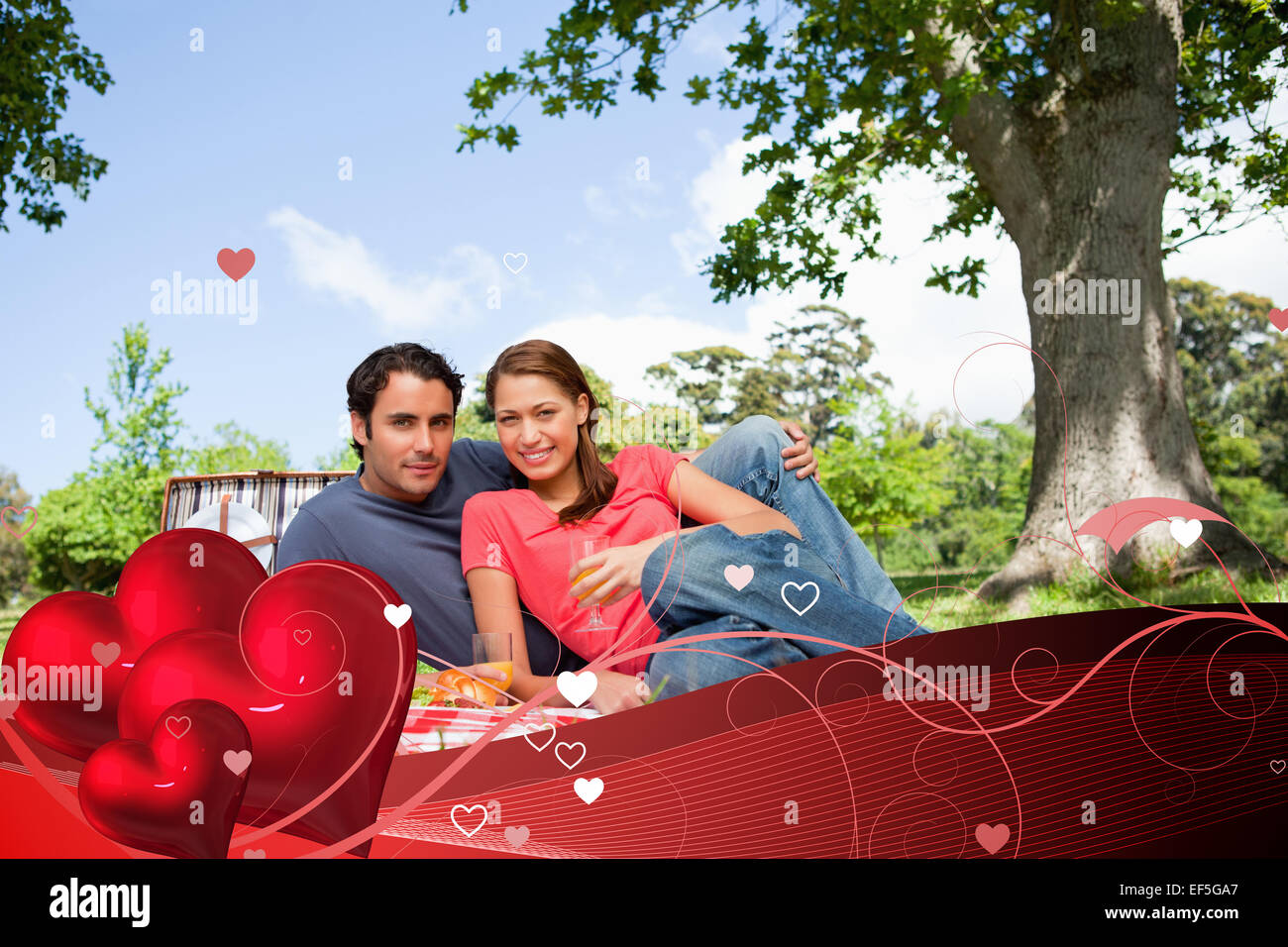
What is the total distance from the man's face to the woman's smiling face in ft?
0.44

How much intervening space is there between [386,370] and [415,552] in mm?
380

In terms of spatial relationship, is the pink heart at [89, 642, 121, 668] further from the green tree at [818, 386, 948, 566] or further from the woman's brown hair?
the green tree at [818, 386, 948, 566]

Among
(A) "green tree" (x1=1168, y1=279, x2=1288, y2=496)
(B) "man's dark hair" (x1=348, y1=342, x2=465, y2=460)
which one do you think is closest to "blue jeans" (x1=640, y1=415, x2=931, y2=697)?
(B) "man's dark hair" (x1=348, y1=342, x2=465, y2=460)

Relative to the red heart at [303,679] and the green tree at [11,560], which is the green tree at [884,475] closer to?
the red heart at [303,679]

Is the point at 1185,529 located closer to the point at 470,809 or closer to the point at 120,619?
the point at 470,809

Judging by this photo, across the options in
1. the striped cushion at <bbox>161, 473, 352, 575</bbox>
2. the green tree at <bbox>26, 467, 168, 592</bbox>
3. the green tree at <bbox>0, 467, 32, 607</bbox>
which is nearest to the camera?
the striped cushion at <bbox>161, 473, 352, 575</bbox>

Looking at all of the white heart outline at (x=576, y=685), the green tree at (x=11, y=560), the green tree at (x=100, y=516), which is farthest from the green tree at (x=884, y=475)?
the green tree at (x=11, y=560)

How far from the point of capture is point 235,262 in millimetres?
2076

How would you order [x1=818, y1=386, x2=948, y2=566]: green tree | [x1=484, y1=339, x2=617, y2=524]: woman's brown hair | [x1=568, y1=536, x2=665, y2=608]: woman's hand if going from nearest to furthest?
[x1=568, y1=536, x2=665, y2=608]: woman's hand < [x1=484, y1=339, x2=617, y2=524]: woman's brown hair < [x1=818, y1=386, x2=948, y2=566]: green tree

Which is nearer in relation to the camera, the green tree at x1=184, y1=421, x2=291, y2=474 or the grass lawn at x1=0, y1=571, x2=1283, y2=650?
the grass lawn at x1=0, y1=571, x2=1283, y2=650

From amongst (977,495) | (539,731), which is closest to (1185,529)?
(539,731)

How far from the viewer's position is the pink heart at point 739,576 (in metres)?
1.73

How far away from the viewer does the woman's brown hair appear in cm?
188

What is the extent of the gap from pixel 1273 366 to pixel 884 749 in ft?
67.6
